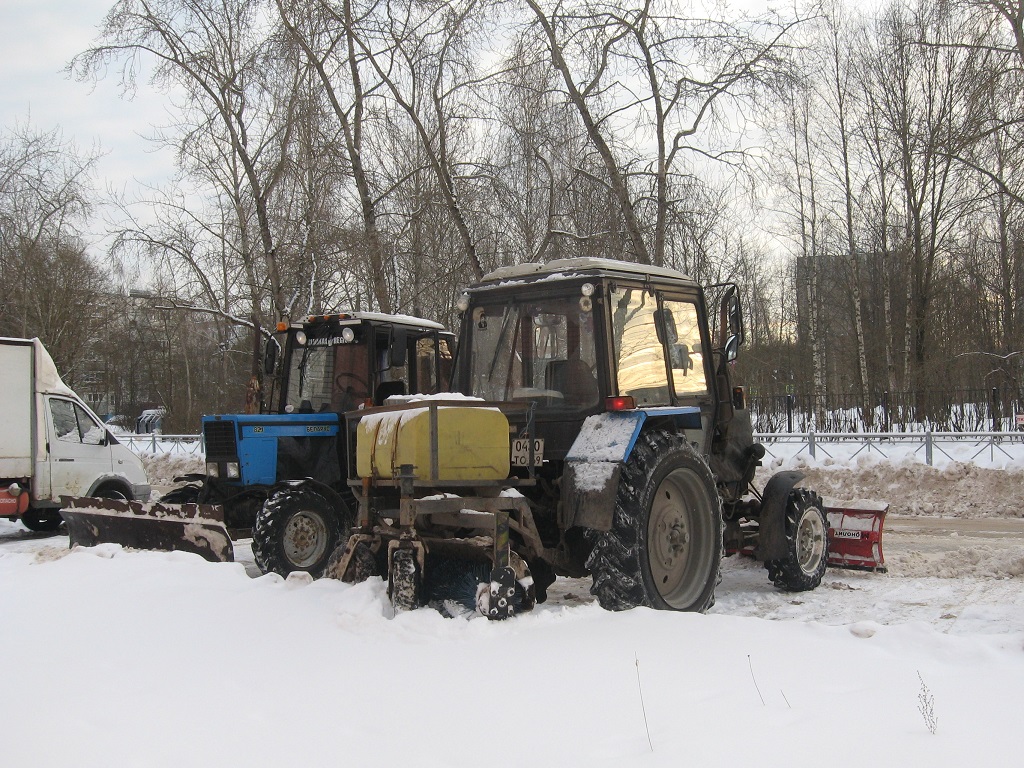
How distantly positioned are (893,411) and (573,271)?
19137mm

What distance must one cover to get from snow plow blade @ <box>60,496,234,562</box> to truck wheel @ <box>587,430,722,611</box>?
4.03m

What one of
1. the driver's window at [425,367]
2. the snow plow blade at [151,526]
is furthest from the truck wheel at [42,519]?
the driver's window at [425,367]

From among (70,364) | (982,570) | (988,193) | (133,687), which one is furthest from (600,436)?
(70,364)

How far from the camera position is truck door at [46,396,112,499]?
12.5 m

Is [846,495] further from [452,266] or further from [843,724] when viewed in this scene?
[843,724]

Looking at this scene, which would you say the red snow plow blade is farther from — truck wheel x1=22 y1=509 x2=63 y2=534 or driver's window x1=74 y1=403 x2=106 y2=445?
truck wheel x1=22 y1=509 x2=63 y2=534

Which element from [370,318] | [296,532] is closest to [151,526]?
[296,532]

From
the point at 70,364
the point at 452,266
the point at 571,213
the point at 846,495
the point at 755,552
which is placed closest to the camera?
the point at 755,552

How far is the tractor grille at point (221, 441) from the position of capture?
363 inches

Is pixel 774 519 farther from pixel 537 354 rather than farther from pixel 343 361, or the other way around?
pixel 343 361

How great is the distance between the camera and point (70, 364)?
91.0ft

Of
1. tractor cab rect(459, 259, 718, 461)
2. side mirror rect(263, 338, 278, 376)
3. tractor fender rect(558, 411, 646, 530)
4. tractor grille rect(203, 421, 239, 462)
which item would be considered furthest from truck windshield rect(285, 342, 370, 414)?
tractor fender rect(558, 411, 646, 530)

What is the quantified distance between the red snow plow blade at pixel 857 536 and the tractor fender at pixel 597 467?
10.7 feet

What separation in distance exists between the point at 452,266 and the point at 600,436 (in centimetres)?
1370
